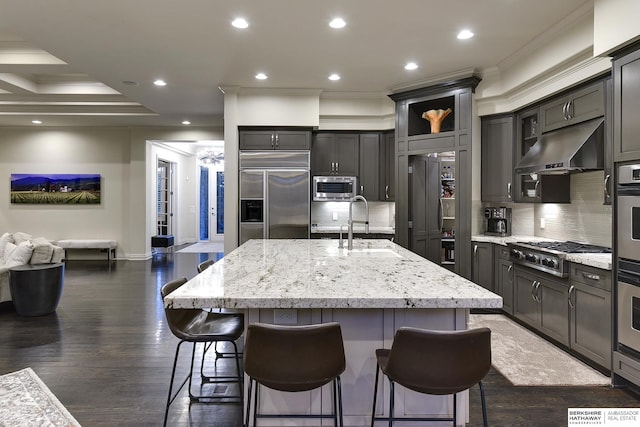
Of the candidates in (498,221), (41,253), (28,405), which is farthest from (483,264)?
(41,253)

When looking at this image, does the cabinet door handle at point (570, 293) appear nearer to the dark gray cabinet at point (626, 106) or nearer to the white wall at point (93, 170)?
the dark gray cabinet at point (626, 106)

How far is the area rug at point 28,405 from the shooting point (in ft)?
Answer: 2.15

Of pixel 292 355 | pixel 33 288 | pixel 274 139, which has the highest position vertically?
pixel 274 139

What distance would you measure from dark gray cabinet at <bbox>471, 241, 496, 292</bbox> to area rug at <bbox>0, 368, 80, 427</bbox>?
4.68 m

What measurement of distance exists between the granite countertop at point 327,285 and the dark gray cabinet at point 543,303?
5.20 ft

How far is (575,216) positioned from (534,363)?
180cm

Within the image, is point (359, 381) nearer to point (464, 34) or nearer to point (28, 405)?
point (28, 405)

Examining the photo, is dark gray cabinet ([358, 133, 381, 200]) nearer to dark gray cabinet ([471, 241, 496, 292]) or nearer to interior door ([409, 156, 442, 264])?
interior door ([409, 156, 442, 264])

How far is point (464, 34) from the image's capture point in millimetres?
3828

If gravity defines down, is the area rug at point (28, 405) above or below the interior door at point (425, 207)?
below

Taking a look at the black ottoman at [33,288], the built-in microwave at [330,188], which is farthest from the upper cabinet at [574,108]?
the black ottoman at [33,288]

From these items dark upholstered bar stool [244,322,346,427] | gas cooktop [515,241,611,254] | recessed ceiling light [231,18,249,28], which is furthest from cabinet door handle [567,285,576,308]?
recessed ceiling light [231,18,249,28]

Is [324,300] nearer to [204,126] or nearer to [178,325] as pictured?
[178,325]

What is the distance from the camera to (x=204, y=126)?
8562 millimetres
